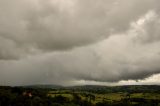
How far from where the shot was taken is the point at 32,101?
190000 mm

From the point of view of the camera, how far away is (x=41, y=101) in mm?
195000

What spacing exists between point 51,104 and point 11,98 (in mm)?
27338

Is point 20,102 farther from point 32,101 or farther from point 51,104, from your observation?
point 51,104

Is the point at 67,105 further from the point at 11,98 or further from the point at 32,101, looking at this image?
the point at 11,98

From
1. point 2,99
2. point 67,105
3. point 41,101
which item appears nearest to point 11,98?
point 2,99

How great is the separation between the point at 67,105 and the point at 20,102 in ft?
108

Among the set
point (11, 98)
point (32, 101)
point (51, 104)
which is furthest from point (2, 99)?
point (51, 104)

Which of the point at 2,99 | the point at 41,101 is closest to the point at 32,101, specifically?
the point at 41,101

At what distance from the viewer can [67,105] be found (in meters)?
200

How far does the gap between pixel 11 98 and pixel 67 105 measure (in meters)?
38.9

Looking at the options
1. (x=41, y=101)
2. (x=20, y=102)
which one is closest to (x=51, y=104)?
(x=41, y=101)

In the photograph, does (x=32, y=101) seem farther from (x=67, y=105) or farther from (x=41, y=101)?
(x=67, y=105)

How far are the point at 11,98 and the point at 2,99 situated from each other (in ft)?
19.1

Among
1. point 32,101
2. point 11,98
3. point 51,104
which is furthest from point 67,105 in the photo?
point 11,98
